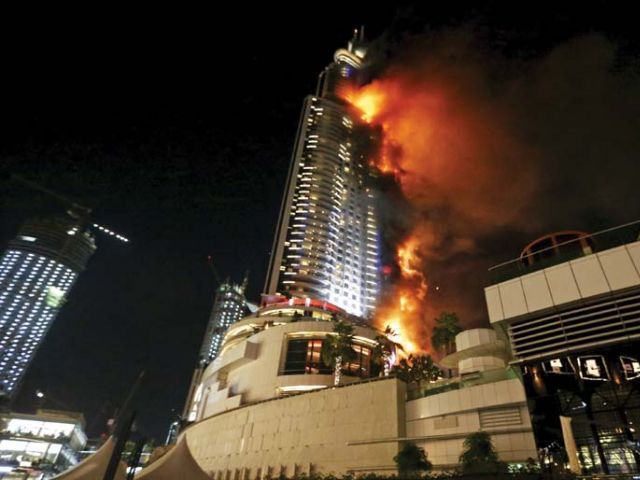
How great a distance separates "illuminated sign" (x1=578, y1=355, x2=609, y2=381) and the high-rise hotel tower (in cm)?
7729

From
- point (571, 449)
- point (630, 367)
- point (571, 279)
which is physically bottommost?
point (571, 449)

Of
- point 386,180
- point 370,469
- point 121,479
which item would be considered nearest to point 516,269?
point 370,469

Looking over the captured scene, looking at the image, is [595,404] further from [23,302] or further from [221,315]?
[23,302]

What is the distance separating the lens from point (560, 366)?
72.2 feet

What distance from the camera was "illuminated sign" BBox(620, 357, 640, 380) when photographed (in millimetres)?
19731

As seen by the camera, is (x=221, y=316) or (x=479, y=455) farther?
(x=221, y=316)

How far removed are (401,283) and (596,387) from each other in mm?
103605

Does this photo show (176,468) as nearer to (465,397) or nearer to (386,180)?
(465,397)

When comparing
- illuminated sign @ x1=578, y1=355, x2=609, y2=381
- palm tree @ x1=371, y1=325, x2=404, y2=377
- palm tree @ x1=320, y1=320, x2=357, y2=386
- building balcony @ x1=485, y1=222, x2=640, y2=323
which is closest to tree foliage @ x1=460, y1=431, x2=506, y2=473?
illuminated sign @ x1=578, y1=355, x2=609, y2=381

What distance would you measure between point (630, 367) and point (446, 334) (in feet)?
86.8

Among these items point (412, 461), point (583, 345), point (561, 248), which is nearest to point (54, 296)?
point (412, 461)

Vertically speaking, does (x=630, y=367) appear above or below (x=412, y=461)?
above

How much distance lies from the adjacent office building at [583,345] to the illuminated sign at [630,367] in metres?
0.04

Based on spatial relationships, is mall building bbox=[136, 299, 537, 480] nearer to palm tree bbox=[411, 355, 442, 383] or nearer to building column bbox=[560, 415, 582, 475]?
building column bbox=[560, 415, 582, 475]
